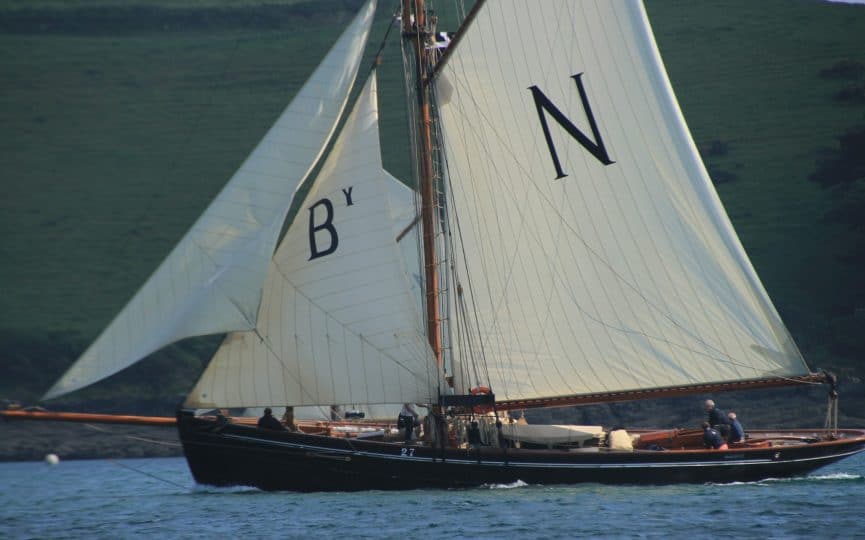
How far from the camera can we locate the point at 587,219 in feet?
126

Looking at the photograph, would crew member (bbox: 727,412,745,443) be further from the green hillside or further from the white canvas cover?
the green hillside

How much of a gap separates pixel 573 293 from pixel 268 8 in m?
160

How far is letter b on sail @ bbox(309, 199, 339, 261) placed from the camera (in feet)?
121

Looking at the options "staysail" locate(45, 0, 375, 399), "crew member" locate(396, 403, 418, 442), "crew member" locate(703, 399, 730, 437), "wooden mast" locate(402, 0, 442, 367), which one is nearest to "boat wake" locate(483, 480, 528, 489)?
"crew member" locate(396, 403, 418, 442)

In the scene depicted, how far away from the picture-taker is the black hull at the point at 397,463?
122ft

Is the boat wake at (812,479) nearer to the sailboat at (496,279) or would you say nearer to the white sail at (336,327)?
the sailboat at (496,279)

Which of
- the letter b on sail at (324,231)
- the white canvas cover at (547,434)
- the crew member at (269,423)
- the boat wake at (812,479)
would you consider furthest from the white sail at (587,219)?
the crew member at (269,423)

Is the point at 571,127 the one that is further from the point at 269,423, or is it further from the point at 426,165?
the point at 269,423

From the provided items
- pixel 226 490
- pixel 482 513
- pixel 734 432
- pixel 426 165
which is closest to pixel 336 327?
pixel 426 165

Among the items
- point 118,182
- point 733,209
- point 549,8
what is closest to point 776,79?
point 733,209

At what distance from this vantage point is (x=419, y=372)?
121ft

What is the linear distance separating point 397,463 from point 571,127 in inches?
401

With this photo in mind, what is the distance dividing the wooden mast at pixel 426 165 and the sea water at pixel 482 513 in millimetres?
4853

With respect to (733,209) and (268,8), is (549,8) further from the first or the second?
(268,8)
